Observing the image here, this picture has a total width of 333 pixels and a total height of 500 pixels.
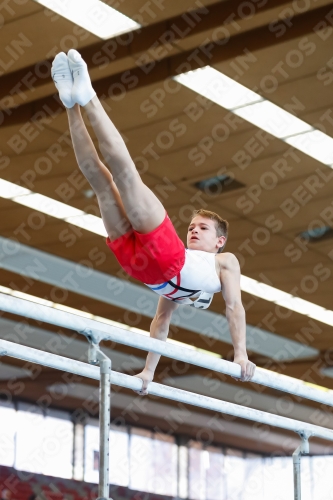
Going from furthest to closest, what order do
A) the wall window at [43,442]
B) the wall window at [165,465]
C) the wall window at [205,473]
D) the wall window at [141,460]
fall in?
the wall window at [205,473] < the wall window at [165,465] < the wall window at [141,460] < the wall window at [43,442]

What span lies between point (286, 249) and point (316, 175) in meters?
1.96

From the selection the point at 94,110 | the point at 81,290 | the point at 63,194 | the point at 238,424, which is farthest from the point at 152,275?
the point at 238,424

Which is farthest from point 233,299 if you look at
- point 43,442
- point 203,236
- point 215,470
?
point 215,470

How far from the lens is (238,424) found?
19.0 meters

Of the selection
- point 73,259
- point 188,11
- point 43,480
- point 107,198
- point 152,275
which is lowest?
point 152,275

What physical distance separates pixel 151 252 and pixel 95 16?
9.53 feet

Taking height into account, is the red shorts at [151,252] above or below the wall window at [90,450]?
below

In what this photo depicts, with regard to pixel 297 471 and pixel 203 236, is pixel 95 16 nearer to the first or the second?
pixel 203 236

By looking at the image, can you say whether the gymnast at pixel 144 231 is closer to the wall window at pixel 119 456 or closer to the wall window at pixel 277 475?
the wall window at pixel 119 456

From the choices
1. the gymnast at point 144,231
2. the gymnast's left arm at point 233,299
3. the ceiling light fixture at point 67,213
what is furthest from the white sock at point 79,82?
the ceiling light fixture at point 67,213

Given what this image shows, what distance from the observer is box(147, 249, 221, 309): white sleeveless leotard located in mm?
3876

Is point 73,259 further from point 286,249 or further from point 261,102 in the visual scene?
point 261,102

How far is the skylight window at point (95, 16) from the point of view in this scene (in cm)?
576

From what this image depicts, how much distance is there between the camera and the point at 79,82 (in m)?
3.29
